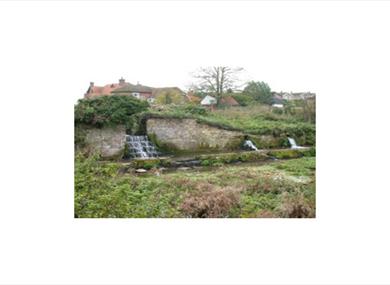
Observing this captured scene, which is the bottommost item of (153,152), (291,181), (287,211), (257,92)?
(287,211)

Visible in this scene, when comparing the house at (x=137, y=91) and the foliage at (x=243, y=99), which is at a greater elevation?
the house at (x=137, y=91)

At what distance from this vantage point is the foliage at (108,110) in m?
6.88

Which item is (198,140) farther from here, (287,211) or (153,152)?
(287,211)

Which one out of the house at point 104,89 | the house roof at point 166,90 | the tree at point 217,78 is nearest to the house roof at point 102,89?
the house at point 104,89

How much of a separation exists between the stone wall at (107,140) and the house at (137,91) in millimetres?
579

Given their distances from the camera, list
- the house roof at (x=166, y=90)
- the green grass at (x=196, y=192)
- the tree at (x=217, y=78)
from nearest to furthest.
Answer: the green grass at (x=196, y=192) < the tree at (x=217, y=78) < the house roof at (x=166, y=90)

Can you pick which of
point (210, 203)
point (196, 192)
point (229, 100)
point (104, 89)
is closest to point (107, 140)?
point (104, 89)

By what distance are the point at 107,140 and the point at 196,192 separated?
167 cm

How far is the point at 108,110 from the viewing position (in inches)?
277

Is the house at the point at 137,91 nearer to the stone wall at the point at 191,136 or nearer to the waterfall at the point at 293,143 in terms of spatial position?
the stone wall at the point at 191,136

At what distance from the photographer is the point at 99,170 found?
6672 millimetres
